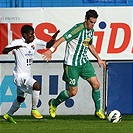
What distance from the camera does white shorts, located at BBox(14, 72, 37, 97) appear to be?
1110 cm

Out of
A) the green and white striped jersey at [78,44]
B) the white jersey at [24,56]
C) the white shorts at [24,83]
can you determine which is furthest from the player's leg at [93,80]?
the white shorts at [24,83]

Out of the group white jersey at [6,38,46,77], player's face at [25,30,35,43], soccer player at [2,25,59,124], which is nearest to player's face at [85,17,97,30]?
soccer player at [2,25,59,124]

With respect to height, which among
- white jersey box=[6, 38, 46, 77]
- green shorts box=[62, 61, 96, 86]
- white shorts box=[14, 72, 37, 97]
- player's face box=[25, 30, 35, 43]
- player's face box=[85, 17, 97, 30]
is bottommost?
white shorts box=[14, 72, 37, 97]

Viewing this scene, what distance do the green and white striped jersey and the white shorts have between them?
912 mm

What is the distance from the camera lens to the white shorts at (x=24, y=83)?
11.1 metres

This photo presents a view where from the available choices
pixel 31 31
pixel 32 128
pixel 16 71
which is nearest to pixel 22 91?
pixel 16 71

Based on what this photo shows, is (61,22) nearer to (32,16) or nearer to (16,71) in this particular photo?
(32,16)

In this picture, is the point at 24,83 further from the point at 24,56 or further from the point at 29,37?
the point at 29,37

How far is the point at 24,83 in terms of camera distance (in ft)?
36.6

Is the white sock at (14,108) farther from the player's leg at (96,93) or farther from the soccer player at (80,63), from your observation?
the player's leg at (96,93)

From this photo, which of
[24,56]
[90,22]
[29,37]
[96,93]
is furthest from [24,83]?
[90,22]

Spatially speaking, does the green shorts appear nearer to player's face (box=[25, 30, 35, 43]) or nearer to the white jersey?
the white jersey

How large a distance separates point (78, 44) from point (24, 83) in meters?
1.26

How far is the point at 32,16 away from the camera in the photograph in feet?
45.7
